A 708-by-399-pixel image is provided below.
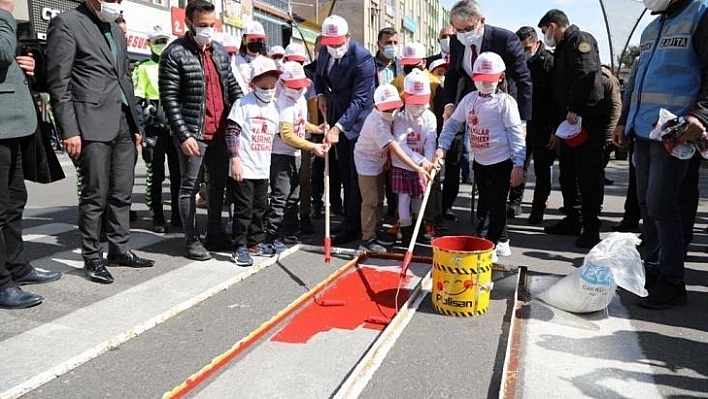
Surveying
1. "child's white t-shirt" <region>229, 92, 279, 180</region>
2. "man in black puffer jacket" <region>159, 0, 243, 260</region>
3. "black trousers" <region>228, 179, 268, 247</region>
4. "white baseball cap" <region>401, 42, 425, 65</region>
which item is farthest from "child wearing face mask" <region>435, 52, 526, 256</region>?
"man in black puffer jacket" <region>159, 0, 243, 260</region>

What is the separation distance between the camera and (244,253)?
480 cm

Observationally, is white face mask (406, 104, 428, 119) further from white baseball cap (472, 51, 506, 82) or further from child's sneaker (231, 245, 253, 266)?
child's sneaker (231, 245, 253, 266)


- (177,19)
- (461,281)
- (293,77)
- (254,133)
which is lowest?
(461,281)

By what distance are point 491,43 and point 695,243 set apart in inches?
113

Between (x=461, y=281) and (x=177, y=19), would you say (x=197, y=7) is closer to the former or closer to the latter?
(x=461, y=281)

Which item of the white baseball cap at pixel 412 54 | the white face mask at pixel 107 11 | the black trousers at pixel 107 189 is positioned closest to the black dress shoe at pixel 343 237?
the black trousers at pixel 107 189

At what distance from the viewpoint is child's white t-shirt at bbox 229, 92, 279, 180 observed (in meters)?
4.73

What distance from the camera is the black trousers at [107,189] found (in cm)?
422

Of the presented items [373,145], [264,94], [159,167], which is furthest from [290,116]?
[159,167]

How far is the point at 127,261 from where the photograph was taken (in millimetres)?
4652

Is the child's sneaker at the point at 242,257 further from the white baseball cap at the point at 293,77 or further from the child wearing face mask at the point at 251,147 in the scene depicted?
the white baseball cap at the point at 293,77

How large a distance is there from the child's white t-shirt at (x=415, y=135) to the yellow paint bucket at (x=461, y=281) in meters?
1.66

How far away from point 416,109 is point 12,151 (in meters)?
3.14

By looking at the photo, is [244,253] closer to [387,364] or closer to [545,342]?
[387,364]
